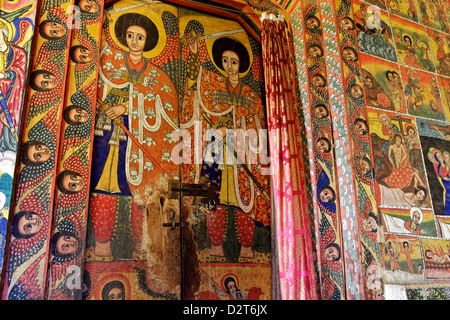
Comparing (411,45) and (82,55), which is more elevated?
(411,45)

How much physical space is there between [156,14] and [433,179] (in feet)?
12.2

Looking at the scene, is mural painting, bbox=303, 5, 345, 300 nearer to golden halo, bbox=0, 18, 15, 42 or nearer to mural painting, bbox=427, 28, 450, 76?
mural painting, bbox=427, 28, 450, 76

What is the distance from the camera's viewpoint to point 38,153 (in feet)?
10.6

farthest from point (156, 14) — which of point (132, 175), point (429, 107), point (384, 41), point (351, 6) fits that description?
point (429, 107)

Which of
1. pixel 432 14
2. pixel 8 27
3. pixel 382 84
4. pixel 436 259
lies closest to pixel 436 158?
pixel 382 84

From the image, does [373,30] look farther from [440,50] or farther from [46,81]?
[46,81]

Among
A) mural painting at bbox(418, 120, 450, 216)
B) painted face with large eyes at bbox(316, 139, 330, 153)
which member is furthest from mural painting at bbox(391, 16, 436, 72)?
painted face with large eyes at bbox(316, 139, 330, 153)

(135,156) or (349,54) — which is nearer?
(135,156)

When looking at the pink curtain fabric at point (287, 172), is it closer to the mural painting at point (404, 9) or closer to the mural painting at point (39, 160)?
the mural painting at point (404, 9)

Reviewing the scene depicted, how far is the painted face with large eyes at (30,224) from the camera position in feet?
9.94

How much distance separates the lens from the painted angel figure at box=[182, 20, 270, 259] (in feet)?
13.9

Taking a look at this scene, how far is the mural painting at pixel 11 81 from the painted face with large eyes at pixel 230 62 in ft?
7.26

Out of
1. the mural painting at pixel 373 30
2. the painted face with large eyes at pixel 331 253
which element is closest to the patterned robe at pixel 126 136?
the painted face with large eyes at pixel 331 253

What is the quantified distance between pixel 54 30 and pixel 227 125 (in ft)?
6.79
